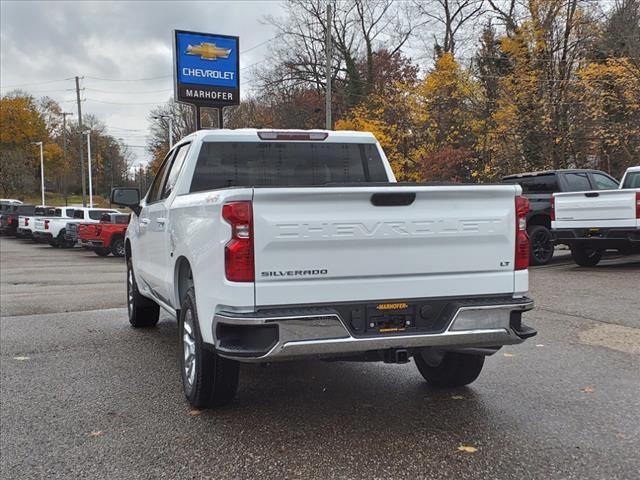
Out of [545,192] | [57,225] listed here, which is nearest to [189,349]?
[545,192]

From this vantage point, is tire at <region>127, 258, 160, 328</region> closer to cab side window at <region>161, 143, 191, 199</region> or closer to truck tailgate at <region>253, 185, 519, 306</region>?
cab side window at <region>161, 143, 191, 199</region>

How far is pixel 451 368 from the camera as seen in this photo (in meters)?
4.79

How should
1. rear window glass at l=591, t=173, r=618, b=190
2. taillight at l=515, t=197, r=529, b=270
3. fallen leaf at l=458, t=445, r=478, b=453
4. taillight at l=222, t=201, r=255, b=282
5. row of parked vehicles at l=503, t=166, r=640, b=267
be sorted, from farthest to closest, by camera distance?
1. rear window glass at l=591, t=173, r=618, b=190
2. row of parked vehicles at l=503, t=166, r=640, b=267
3. taillight at l=515, t=197, r=529, b=270
4. fallen leaf at l=458, t=445, r=478, b=453
5. taillight at l=222, t=201, r=255, b=282

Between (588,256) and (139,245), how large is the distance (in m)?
10.2

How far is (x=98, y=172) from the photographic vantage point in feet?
324

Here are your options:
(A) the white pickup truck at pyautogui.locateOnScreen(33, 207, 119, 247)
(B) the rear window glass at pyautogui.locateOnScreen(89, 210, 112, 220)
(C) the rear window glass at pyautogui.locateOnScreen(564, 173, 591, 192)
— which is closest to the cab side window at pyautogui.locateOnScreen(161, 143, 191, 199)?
(C) the rear window glass at pyautogui.locateOnScreen(564, 173, 591, 192)

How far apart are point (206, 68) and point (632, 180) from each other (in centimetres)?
1458

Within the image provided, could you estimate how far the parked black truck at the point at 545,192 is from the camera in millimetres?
13227

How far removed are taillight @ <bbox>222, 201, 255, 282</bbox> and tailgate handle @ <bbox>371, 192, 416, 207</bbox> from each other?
2.53ft

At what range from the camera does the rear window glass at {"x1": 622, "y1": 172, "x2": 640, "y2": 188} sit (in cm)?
1237

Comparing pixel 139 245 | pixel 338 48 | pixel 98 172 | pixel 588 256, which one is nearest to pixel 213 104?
pixel 588 256

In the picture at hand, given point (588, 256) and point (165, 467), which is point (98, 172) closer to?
point (588, 256)

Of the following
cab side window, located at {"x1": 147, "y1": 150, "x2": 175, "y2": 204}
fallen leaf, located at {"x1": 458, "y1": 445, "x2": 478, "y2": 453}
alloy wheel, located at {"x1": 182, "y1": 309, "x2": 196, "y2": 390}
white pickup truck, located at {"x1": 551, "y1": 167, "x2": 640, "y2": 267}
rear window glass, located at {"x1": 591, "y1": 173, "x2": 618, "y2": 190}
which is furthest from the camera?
rear window glass, located at {"x1": 591, "y1": 173, "x2": 618, "y2": 190}

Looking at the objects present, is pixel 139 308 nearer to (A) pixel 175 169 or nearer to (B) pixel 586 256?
(A) pixel 175 169
